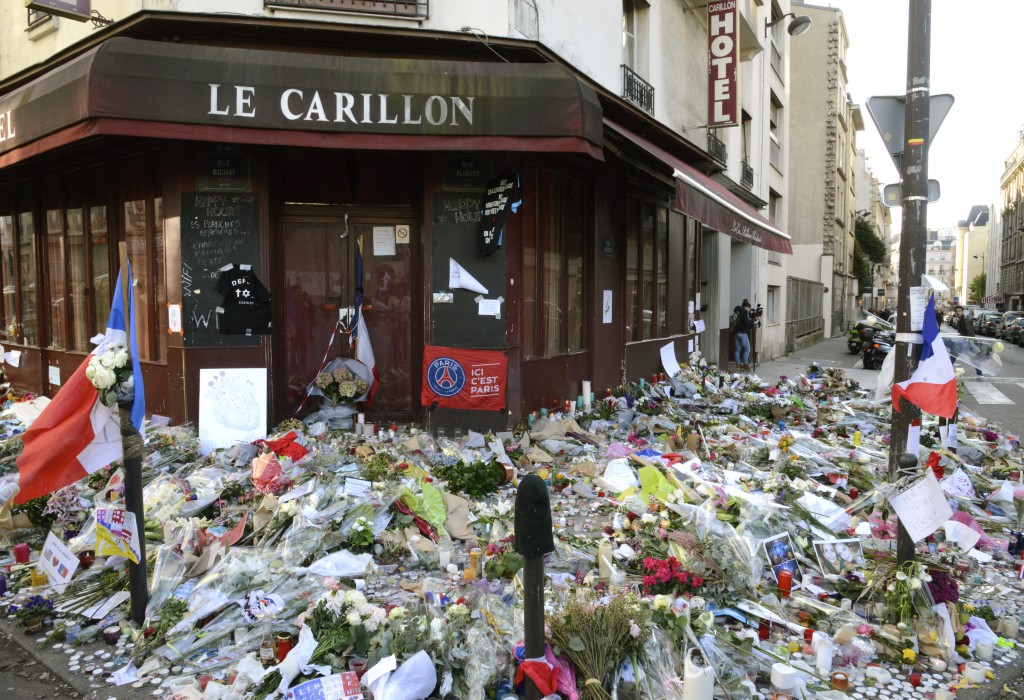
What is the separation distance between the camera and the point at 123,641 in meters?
3.88

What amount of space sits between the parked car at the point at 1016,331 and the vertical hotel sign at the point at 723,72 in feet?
83.1

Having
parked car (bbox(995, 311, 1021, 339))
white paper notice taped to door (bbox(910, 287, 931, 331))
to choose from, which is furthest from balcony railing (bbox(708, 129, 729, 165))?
parked car (bbox(995, 311, 1021, 339))

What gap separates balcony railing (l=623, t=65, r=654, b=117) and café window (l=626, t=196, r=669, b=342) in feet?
5.00

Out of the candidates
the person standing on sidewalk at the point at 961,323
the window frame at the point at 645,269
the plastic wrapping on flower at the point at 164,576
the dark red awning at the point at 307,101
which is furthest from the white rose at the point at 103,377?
the person standing on sidewalk at the point at 961,323

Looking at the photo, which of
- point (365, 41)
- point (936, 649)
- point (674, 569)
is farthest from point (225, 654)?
point (365, 41)

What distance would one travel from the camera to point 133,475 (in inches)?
156

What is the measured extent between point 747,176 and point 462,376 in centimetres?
1295

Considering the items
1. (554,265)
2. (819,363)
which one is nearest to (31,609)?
(554,265)

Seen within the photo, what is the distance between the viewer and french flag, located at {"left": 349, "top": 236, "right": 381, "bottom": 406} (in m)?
8.09

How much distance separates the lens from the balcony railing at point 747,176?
1764cm

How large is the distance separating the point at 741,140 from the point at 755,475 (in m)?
13.4

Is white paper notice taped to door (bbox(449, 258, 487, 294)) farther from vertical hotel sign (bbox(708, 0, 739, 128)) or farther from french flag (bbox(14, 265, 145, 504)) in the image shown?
vertical hotel sign (bbox(708, 0, 739, 128))

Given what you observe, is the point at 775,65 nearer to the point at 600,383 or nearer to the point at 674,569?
the point at 600,383

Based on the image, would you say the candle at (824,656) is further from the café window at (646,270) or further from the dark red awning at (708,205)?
the café window at (646,270)
